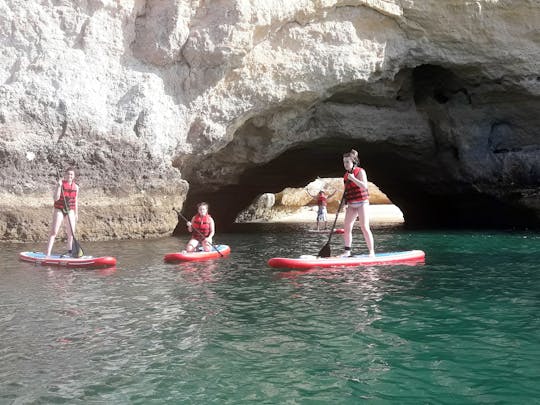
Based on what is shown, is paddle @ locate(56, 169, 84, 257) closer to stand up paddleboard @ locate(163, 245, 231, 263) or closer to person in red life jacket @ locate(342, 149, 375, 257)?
stand up paddleboard @ locate(163, 245, 231, 263)

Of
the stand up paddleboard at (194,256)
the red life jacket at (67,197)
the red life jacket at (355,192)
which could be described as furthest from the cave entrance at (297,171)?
the red life jacket at (355,192)

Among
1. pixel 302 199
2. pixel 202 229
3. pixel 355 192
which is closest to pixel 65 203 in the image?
pixel 202 229

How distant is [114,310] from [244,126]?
1204 cm

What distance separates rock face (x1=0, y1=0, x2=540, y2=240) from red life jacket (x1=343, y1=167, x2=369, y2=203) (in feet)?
21.4

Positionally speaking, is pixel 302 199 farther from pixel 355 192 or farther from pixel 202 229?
pixel 355 192

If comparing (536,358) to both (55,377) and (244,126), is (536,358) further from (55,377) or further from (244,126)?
(244,126)

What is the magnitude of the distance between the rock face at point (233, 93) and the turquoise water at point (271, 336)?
19.0 ft

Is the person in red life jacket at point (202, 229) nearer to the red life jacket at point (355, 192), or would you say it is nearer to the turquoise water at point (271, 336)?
the turquoise water at point (271, 336)

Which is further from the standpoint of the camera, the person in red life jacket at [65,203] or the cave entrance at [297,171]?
the cave entrance at [297,171]

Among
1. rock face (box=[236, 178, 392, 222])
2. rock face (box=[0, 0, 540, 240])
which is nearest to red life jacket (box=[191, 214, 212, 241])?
rock face (box=[0, 0, 540, 240])

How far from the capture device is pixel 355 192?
9750 mm

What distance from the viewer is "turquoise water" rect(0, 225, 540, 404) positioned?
12.6 ft

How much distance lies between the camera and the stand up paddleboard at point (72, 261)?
941 centimetres

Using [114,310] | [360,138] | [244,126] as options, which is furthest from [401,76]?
[114,310]
